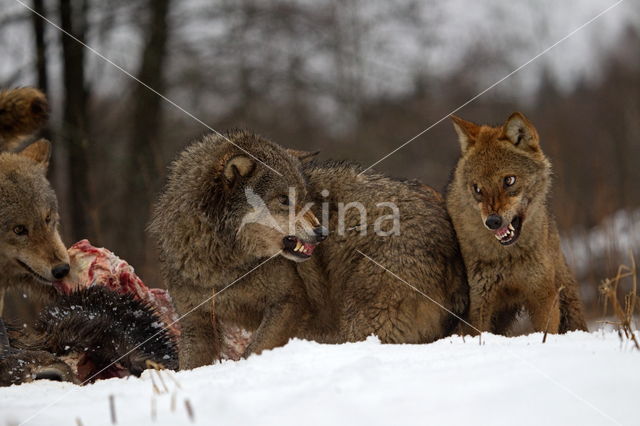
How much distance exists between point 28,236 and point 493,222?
12.1ft

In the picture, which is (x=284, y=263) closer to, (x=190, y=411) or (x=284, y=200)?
(x=284, y=200)

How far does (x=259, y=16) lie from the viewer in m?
13.9

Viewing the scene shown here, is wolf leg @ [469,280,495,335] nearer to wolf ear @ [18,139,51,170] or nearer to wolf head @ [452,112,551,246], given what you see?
wolf head @ [452,112,551,246]

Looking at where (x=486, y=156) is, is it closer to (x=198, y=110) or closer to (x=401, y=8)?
(x=198, y=110)

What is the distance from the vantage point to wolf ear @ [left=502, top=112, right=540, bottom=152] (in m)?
5.49

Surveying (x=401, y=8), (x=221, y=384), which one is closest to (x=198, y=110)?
(x=401, y=8)

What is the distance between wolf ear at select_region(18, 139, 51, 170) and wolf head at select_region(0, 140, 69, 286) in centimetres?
43

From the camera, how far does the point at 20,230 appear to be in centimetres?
568

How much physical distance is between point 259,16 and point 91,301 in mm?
9895

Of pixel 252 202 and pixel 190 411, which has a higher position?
pixel 252 202

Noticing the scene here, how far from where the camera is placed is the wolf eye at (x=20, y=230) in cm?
566

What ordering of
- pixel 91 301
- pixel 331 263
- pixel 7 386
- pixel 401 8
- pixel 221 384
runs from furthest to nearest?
pixel 401 8 < pixel 331 263 < pixel 91 301 < pixel 7 386 < pixel 221 384

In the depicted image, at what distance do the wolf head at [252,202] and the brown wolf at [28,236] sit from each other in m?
0.96

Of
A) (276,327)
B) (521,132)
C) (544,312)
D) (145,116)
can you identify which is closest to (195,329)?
(276,327)
